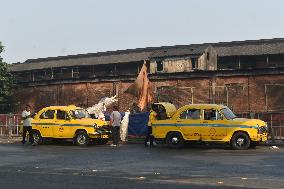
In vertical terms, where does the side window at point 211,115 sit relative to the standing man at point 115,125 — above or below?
above

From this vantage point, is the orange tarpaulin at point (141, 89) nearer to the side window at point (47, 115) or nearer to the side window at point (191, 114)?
the side window at point (47, 115)

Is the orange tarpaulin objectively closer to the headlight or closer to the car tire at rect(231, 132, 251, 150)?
the car tire at rect(231, 132, 251, 150)

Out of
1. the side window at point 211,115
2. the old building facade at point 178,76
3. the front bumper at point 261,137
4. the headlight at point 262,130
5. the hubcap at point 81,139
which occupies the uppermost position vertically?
the old building facade at point 178,76

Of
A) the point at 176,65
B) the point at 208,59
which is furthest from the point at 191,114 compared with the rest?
the point at 208,59

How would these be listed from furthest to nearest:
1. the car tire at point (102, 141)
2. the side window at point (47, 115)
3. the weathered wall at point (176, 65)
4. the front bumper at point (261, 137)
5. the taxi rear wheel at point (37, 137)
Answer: the weathered wall at point (176, 65), the car tire at point (102, 141), the taxi rear wheel at point (37, 137), the side window at point (47, 115), the front bumper at point (261, 137)

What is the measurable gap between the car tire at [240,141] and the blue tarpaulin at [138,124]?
545 cm

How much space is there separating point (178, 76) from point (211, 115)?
25096mm

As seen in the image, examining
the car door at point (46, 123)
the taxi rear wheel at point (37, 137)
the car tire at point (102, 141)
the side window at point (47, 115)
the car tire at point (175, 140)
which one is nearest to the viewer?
the car tire at point (175, 140)

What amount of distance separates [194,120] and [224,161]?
483 cm

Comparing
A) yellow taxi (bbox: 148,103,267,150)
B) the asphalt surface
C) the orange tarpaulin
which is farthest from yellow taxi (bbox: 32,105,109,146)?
the orange tarpaulin

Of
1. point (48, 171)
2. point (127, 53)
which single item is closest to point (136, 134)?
point (48, 171)

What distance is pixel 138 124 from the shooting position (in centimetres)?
2194

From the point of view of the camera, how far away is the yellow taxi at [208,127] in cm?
1742

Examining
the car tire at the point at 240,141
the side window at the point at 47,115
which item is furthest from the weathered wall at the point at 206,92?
the car tire at the point at 240,141
